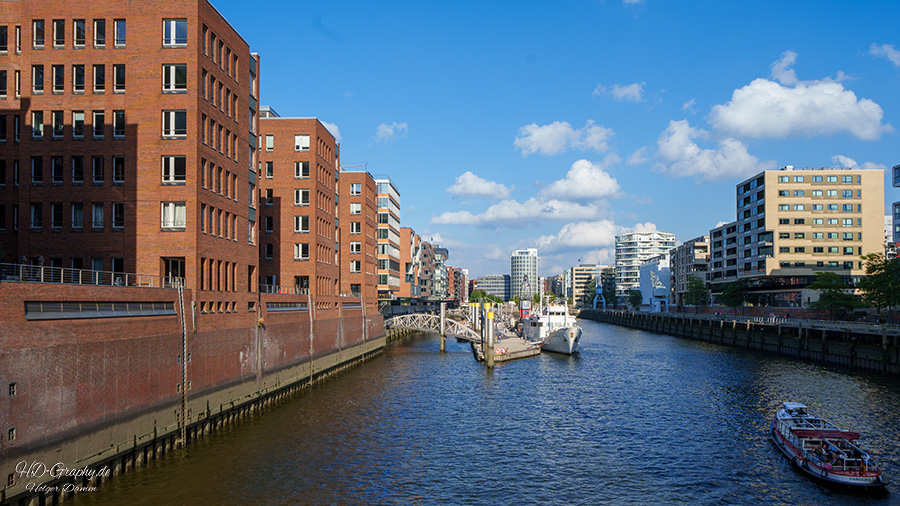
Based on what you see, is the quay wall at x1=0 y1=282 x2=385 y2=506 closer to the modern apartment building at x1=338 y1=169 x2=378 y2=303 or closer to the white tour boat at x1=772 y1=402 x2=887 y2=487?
the white tour boat at x1=772 y1=402 x2=887 y2=487

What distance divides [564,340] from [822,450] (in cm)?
6421

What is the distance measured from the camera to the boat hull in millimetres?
98188

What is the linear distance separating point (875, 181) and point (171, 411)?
155611 mm

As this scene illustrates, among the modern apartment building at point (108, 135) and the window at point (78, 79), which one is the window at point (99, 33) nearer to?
the modern apartment building at point (108, 135)

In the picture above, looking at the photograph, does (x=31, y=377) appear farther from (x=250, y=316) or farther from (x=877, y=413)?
(x=877, y=413)

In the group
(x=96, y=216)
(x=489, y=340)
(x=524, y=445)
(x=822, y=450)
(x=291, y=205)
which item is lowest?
(x=524, y=445)

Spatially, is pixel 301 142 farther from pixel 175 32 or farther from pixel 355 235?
pixel 175 32

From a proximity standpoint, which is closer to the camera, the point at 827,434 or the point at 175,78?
the point at 827,434

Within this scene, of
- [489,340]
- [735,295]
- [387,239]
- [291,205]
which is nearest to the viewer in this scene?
[291,205]

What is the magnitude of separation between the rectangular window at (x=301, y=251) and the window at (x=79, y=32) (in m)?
37.8

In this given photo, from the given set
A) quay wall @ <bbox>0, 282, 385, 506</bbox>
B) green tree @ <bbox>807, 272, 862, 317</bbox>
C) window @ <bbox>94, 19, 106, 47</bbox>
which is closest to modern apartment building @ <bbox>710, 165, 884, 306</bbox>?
green tree @ <bbox>807, 272, 862, 317</bbox>

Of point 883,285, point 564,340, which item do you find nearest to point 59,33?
point 564,340

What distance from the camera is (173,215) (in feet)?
148

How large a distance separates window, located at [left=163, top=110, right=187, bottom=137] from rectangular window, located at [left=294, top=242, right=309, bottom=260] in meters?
35.2
